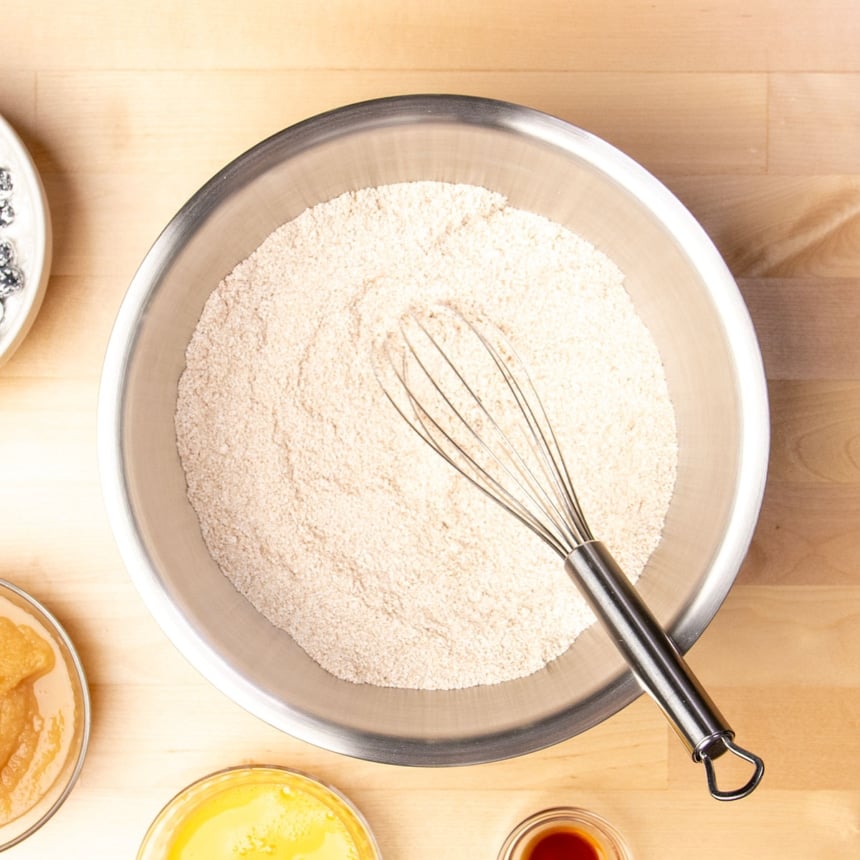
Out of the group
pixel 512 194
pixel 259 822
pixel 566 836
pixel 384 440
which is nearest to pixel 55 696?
pixel 259 822

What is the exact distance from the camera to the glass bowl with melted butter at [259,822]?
3.01 feet

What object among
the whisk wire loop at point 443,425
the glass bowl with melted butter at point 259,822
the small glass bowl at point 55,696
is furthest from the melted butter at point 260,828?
the whisk wire loop at point 443,425

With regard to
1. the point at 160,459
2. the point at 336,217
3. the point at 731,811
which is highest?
the point at 336,217

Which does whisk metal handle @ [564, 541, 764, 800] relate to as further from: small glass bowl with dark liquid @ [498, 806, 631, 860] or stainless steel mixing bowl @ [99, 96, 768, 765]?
small glass bowl with dark liquid @ [498, 806, 631, 860]

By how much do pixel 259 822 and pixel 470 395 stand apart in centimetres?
51

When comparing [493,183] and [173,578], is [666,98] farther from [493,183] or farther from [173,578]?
[173,578]

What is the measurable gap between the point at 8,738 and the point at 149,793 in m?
0.16

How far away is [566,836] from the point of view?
37.3 inches

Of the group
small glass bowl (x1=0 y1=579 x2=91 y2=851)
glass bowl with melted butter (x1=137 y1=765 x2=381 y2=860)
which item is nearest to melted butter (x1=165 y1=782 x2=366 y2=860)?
glass bowl with melted butter (x1=137 y1=765 x2=381 y2=860)

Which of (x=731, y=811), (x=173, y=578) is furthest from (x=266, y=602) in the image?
(x=731, y=811)

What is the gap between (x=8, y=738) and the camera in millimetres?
882

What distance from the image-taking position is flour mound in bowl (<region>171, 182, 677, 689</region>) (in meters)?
0.89

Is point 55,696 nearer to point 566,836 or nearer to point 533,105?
point 566,836

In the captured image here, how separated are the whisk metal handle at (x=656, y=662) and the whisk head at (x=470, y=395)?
0.20 metres
